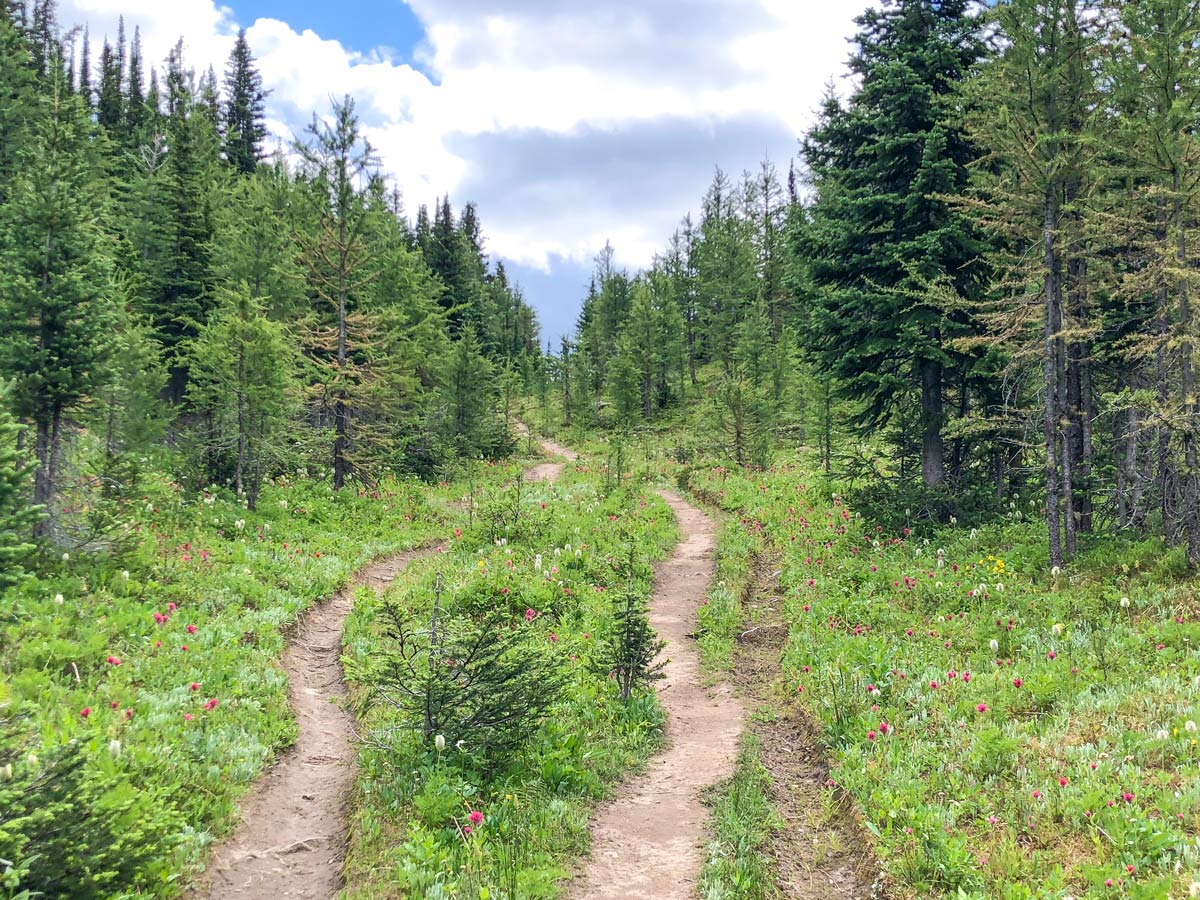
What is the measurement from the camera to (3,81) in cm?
3538

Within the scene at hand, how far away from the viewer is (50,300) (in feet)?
37.0

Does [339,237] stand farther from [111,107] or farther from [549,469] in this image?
[111,107]

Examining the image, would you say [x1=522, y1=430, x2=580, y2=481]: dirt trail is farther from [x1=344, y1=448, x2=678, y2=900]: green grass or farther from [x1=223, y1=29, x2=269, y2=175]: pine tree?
[x1=223, y1=29, x2=269, y2=175]: pine tree

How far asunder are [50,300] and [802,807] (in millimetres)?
14196

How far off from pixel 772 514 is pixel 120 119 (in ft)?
246

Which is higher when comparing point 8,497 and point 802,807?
point 8,497

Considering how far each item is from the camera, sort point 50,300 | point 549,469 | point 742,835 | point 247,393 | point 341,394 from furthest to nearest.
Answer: point 549,469 → point 341,394 → point 247,393 → point 50,300 → point 742,835

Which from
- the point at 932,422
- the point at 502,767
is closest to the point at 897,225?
the point at 932,422

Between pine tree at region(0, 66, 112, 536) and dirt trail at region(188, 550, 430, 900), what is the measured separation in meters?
5.97

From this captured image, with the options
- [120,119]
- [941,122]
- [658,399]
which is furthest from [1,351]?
[120,119]

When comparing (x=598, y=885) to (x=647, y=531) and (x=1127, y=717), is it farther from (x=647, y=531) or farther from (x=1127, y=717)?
(x=647, y=531)

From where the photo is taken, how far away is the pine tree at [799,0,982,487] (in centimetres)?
1587

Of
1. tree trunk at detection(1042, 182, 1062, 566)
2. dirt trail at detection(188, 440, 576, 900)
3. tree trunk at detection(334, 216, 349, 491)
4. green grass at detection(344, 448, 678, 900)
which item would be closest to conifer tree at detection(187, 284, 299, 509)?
tree trunk at detection(334, 216, 349, 491)

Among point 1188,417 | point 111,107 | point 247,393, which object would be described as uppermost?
point 111,107
